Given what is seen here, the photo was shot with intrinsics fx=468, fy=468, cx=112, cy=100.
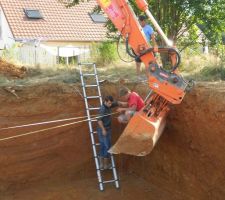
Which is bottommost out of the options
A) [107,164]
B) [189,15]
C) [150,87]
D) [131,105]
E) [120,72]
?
[107,164]

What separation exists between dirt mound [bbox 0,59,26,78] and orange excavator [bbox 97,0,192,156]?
471 centimetres

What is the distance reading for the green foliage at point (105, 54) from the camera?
15.7 meters

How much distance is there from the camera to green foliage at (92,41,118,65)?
1567 centimetres

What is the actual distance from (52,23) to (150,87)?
19.4m

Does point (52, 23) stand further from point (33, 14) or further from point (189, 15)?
point (189, 15)

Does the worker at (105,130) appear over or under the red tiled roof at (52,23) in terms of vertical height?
under

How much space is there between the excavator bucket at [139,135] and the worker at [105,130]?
1525 millimetres

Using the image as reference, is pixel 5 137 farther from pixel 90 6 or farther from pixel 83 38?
pixel 90 6

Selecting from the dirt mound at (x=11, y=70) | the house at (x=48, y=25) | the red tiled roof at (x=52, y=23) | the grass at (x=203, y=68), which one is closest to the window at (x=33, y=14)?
the house at (x=48, y=25)

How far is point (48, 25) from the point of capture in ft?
87.5

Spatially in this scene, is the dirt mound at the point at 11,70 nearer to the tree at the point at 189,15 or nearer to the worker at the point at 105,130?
the tree at the point at 189,15

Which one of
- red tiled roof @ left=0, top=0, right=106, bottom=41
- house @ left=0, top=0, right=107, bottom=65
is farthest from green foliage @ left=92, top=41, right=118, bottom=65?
red tiled roof @ left=0, top=0, right=106, bottom=41

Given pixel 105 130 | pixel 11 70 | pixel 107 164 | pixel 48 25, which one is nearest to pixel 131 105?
pixel 105 130

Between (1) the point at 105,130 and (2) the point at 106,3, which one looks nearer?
(2) the point at 106,3
